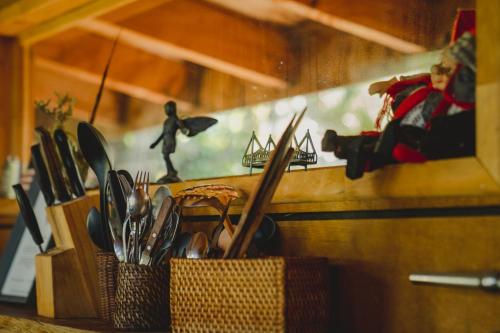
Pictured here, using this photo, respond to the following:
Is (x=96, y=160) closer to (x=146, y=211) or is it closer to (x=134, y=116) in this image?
(x=146, y=211)

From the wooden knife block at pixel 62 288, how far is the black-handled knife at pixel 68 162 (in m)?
0.13

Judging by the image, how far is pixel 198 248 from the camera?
1004 mm

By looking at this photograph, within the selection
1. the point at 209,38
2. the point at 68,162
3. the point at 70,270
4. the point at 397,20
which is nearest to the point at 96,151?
the point at 68,162

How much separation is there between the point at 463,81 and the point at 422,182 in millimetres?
140

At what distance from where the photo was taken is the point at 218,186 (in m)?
1.07

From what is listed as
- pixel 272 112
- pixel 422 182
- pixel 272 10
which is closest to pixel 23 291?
pixel 272 112

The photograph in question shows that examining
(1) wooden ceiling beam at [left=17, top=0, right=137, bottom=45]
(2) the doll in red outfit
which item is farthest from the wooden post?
(2) the doll in red outfit

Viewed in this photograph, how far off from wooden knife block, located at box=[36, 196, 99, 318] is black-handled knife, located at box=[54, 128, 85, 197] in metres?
0.04

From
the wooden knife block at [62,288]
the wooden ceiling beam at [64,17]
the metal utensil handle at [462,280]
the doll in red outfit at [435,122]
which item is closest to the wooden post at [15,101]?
the wooden ceiling beam at [64,17]

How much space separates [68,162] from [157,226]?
0.36 metres

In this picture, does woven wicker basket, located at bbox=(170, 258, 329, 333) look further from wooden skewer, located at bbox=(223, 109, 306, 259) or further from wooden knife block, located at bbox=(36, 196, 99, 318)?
wooden knife block, located at bbox=(36, 196, 99, 318)

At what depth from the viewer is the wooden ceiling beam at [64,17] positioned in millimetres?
1746

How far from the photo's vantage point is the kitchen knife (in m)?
1.32

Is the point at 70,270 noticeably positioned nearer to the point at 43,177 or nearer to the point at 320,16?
the point at 43,177
